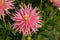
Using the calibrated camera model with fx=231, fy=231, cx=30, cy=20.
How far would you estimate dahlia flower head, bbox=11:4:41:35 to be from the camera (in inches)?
45.3

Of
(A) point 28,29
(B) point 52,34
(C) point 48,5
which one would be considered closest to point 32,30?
(A) point 28,29

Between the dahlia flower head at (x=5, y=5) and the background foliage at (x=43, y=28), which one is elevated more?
the dahlia flower head at (x=5, y=5)

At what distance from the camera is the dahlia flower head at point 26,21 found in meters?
1.15

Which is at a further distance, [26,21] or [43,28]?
[43,28]

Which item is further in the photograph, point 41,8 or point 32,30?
point 41,8

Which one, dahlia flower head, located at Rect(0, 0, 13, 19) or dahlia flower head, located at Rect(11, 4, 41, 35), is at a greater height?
dahlia flower head, located at Rect(0, 0, 13, 19)

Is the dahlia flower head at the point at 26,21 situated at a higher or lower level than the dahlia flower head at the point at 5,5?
lower

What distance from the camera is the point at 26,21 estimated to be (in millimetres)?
1162

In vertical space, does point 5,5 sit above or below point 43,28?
above

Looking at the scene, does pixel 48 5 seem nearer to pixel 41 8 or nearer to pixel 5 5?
pixel 41 8

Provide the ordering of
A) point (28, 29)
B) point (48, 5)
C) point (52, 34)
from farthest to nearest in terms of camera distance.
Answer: point (48, 5) → point (52, 34) → point (28, 29)

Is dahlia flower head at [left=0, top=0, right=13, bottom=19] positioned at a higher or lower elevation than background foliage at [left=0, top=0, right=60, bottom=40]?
higher

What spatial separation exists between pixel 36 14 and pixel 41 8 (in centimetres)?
14

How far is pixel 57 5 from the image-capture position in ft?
4.25
